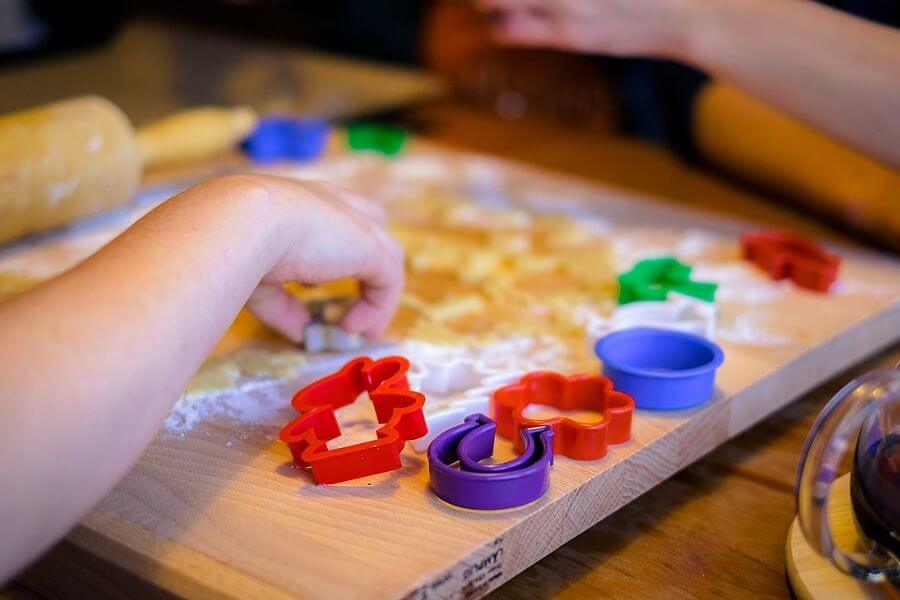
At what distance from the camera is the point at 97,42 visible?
4.43 ft

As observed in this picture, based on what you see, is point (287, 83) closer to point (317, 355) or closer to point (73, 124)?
point (73, 124)

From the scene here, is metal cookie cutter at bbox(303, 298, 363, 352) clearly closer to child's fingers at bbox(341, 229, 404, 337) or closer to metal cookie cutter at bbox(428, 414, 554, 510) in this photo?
child's fingers at bbox(341, 229, 404, 337)

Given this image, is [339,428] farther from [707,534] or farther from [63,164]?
[63,164]

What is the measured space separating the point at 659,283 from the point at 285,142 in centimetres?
57

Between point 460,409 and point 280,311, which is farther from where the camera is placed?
point 280,311

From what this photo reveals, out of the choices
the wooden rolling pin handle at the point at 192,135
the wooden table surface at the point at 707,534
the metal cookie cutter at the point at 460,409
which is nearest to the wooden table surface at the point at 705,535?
the wooden table surface at the point at 707,534

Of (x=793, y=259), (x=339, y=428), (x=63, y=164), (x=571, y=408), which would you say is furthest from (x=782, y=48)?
(x=63, y=164)

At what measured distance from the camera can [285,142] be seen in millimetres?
1255

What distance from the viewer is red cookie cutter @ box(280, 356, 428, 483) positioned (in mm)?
605

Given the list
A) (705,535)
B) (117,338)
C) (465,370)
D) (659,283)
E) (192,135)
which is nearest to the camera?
(117,338)

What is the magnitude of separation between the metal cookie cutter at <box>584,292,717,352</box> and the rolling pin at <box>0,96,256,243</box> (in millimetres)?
513

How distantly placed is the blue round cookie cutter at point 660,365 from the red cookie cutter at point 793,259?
220mm

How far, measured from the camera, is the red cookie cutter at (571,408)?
63cm

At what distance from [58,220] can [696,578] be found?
701 mm
